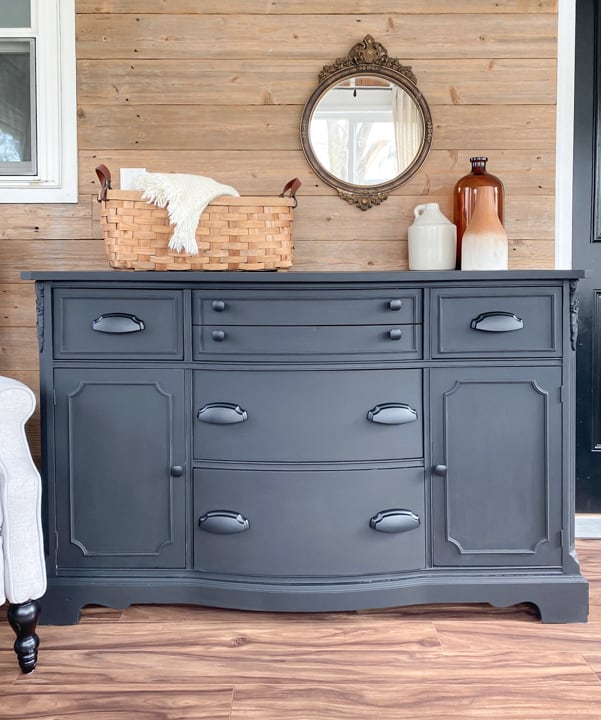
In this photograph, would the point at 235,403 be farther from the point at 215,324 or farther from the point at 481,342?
the point at 481,342

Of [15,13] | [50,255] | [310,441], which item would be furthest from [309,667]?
[15,13]

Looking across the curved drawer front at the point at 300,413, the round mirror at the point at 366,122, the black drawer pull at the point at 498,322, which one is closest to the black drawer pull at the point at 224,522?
the curved drawer front at the point at 300,413

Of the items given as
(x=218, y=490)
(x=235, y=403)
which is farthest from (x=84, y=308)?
(x=218, y=490)

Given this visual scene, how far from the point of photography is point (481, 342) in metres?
1.79

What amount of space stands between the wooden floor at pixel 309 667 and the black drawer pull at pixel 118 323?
0.81 m

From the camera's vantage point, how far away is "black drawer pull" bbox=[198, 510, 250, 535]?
176cm

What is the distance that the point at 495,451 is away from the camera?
5.90 ft

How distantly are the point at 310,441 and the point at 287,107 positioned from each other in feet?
3.93

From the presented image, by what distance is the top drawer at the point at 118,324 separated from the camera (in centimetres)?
177

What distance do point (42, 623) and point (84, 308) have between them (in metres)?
0.88

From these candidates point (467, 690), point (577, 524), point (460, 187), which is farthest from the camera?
point (577, 524)

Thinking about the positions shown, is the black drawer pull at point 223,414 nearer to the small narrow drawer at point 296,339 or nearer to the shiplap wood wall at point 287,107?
the small narrow drawer at point 296,339

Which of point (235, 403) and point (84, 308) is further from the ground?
point (84, 308)

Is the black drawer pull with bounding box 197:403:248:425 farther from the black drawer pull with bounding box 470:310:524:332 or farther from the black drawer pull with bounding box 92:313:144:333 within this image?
the black drawer pull with bounding box 470:310:524:332
